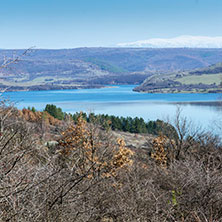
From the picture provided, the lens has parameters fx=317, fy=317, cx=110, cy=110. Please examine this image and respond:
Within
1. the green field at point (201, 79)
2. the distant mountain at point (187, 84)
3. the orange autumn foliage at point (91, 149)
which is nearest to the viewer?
the orange autumn foliage at point (91, 149)

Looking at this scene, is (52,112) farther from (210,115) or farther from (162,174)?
(162,174)

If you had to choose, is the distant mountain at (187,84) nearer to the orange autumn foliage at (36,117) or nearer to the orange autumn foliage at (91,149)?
the orange autumn foliage at (36,117)

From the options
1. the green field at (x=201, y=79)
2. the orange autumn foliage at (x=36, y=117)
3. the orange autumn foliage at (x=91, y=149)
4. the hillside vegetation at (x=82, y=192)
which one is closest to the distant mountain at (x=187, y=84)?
the green field at (x=201, y=79)

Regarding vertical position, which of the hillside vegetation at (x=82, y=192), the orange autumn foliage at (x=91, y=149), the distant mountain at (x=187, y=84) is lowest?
the distant mountain at (x=187, y=84)

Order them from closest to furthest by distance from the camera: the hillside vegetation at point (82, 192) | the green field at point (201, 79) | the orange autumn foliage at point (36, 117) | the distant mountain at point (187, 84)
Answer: the hillside vegetation at point (82, 192) < the orange autumn foliage at point (36, 117) < the distant mountain at point (187, 84) < the green field at point (201, 79)

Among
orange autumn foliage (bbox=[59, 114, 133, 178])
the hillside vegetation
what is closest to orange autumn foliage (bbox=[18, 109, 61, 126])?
orange autumn foliage (bbox=[59, 114, 133, 178])

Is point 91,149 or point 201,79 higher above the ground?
point 91,149

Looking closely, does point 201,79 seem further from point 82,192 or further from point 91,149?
point 82,192

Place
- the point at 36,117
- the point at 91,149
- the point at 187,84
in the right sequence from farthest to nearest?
the point at 187,84, the point at 36,117, the point at 91,149

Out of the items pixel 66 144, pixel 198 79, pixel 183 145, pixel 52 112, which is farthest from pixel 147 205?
pixel 198 79

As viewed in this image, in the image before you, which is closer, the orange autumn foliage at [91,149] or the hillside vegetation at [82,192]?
the hillside vegetation at [82,192]

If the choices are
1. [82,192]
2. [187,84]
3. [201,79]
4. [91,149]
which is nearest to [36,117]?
[91,149]
